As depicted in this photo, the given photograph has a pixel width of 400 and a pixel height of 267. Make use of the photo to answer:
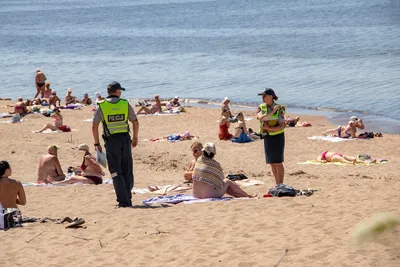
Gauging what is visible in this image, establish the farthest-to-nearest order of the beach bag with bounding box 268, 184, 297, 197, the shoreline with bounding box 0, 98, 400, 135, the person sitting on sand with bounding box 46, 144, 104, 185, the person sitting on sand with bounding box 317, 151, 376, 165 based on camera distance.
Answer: the shoreline with bounding box 0, 98, 400, 135, the person sitting on sand with bounding box 317, 151, 376, 165, the person sitting on sand with bounding box 46, 144, 104, 185, the beach bag with bounding box 268, 184, 297, 197

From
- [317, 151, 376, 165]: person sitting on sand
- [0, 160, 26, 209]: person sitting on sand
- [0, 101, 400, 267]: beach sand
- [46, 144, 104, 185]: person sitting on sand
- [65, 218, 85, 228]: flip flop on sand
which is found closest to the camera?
[0, 101, 400, 267]: beach sand

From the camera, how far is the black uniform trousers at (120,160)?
9.24 metres

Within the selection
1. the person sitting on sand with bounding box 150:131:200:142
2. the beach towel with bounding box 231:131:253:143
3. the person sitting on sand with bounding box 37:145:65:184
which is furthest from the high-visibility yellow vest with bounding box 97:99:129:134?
the person sitting on sand with bounding box 150:131:200:142

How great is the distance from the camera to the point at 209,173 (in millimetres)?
9500

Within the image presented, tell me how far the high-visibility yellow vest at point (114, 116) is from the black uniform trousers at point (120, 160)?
85 mm

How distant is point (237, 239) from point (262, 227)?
1.47ft

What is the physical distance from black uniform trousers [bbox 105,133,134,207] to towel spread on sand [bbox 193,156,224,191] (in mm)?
848

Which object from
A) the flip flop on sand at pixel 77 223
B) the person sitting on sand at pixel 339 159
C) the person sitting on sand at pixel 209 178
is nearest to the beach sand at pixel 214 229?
the flip flop on sand at pixel 77 223

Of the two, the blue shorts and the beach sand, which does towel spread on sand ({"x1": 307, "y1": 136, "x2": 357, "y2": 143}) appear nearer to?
the beach sand

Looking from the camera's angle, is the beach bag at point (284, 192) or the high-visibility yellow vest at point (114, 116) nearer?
the high-visibility yellow vest at point (114, 116)

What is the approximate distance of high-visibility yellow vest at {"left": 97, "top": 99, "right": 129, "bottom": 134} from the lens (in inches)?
363

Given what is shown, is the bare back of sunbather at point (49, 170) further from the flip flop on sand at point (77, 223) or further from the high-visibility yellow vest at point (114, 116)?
the flip flop on sand at point (77, 223)

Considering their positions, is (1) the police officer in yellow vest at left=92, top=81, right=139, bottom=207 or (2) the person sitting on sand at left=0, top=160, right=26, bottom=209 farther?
(1) the police officer in yellow vest at left=92, top=81, right=139, bottom=207

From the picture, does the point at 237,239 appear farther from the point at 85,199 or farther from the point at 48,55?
the point at 48,55
